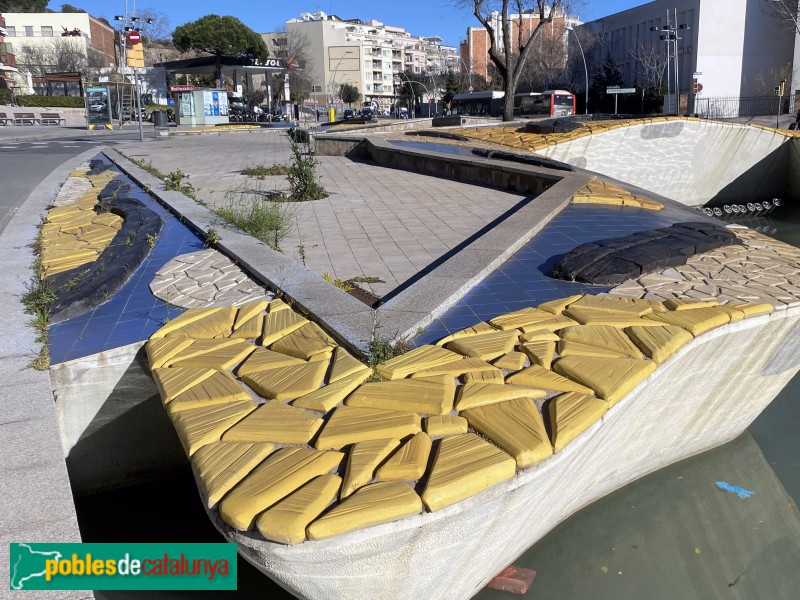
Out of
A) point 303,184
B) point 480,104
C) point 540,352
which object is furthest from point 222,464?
point 480,104

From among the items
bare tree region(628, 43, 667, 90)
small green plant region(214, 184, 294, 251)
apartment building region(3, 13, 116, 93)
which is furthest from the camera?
apartment building region(3, 13, 116, 93)

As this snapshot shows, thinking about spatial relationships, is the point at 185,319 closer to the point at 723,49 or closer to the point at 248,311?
the point at 248,311

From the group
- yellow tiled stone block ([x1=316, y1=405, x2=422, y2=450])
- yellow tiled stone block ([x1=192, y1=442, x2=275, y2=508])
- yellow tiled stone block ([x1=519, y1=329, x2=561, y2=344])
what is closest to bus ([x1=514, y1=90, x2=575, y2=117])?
yellow tiled stone block ([x1=519, y1=329, x2=561, y2=344])

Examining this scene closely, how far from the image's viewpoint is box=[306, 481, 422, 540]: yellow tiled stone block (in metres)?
2.47

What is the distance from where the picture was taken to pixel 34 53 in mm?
64938

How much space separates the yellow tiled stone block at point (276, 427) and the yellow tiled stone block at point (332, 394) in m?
0.07

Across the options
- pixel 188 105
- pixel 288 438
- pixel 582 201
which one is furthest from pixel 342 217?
pixel 188 105

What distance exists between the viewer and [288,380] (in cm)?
359

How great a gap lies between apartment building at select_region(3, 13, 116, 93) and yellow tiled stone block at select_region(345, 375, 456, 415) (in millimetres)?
70037

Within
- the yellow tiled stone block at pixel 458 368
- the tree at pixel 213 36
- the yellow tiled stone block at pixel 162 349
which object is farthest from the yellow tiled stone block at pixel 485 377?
the tree at pixel 213 36

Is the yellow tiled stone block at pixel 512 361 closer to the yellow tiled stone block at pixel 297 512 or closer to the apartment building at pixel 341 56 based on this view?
the yellow tiled stone block at pixel 297 512

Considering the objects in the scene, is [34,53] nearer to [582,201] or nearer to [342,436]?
[582,201]

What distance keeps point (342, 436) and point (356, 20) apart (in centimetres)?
14275

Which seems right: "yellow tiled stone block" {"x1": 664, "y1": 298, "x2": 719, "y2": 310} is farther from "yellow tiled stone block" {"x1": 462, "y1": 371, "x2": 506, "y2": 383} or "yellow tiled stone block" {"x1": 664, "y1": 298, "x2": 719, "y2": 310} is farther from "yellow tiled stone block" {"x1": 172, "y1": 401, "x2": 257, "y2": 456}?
"yellow tiled stone block" {"x1": 172, "y1": 401, "x2": 257, "y2": 456}
